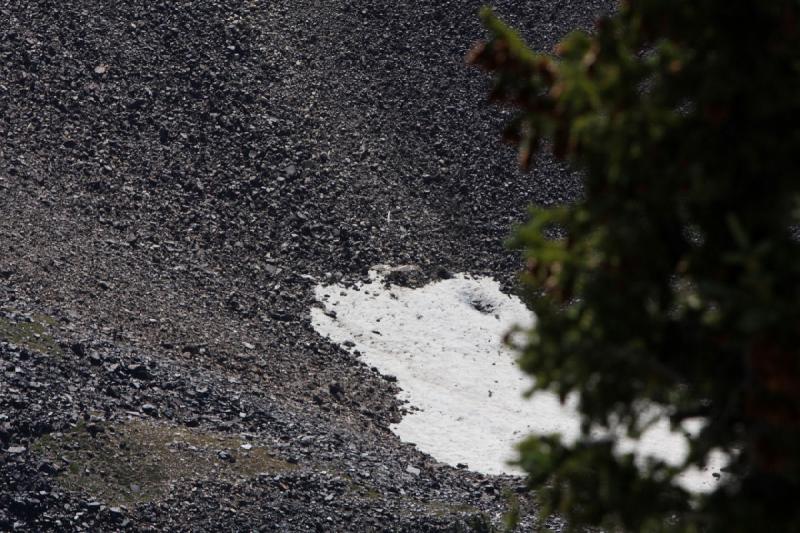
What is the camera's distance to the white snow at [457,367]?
1206 inches

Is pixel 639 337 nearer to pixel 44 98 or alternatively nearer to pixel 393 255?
pixel 393 255

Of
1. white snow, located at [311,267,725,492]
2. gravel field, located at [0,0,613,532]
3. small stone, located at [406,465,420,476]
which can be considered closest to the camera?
gravel field, located at [0,0,613,532]

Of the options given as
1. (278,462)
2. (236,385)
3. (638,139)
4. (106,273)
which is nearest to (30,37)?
(106,273)

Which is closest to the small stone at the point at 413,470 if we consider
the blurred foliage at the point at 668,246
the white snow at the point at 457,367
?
the white snow at the point at 457,367

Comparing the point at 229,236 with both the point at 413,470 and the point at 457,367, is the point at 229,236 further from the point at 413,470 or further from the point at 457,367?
the point at 413,470

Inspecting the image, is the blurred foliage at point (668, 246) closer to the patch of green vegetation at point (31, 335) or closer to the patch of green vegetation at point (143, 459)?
the patch of green vegetation at point (143, 459)

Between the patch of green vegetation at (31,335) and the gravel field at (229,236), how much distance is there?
77 millimetres

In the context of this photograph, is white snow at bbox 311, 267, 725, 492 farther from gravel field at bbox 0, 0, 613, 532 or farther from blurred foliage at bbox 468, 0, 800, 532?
blurred foliage at bbox 468, 0, 800, 532

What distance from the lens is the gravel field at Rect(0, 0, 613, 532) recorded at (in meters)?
24.2

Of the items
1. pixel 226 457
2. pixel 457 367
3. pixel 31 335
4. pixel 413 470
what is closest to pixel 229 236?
pixel 457 367

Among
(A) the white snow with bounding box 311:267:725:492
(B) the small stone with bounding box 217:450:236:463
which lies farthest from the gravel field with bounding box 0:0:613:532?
(A) the white snow with bounding box 311:267:725:492

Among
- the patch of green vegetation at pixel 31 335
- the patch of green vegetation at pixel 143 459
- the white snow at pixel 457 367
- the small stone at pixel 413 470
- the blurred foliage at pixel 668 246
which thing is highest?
the white snow at pixel 457 367

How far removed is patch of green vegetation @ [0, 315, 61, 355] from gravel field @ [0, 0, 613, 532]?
0.08 metres

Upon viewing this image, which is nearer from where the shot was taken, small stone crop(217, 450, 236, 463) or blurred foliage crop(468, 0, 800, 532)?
blurred foliage crop(468, 0, 800, 532)
